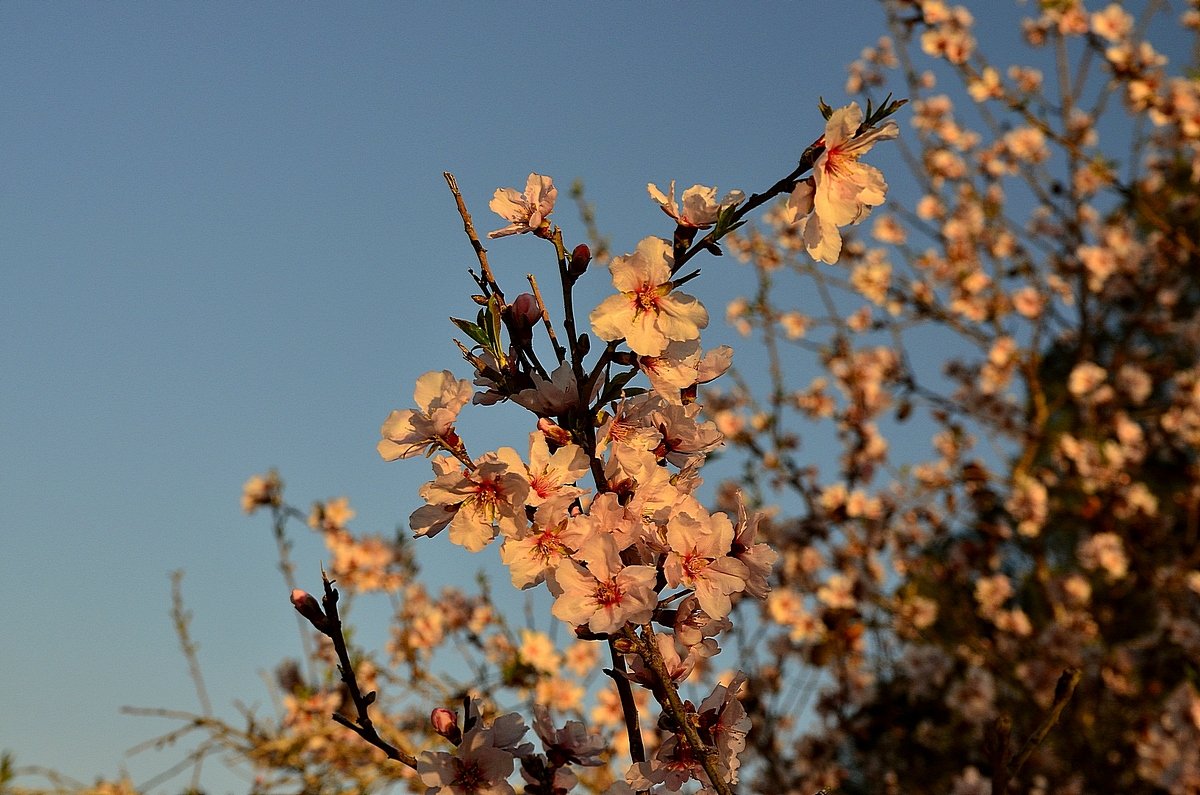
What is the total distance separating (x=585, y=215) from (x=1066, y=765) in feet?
13.8

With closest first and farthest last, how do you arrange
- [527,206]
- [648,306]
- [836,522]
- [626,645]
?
[626,645] → [648,306] → [527,206] → [836,522]

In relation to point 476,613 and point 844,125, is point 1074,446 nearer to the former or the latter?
point 476,613

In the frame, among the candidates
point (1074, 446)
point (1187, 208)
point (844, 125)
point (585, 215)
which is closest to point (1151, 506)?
point (1074, 446)

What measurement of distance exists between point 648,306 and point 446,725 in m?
0.56

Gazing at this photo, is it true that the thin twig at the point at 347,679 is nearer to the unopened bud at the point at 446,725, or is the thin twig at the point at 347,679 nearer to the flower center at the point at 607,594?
the unopened bud at the point at 446,725

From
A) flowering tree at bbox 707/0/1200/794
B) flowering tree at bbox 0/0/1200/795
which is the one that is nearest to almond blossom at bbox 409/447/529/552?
flowering tree at bbox 0/0/1200/795

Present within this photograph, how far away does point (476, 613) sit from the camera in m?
4.57

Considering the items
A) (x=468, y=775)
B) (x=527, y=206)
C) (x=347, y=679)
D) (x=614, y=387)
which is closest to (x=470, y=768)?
(x=468, y=775)

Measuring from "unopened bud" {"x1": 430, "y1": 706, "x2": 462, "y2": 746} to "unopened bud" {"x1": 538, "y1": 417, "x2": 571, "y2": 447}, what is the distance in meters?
0.36

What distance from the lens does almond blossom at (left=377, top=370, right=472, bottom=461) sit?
1065mm

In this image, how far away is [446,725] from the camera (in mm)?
1062

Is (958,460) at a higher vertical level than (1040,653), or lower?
higher

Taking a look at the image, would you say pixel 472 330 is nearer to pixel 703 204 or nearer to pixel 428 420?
pixel 428 420

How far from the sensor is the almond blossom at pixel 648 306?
1053mm
